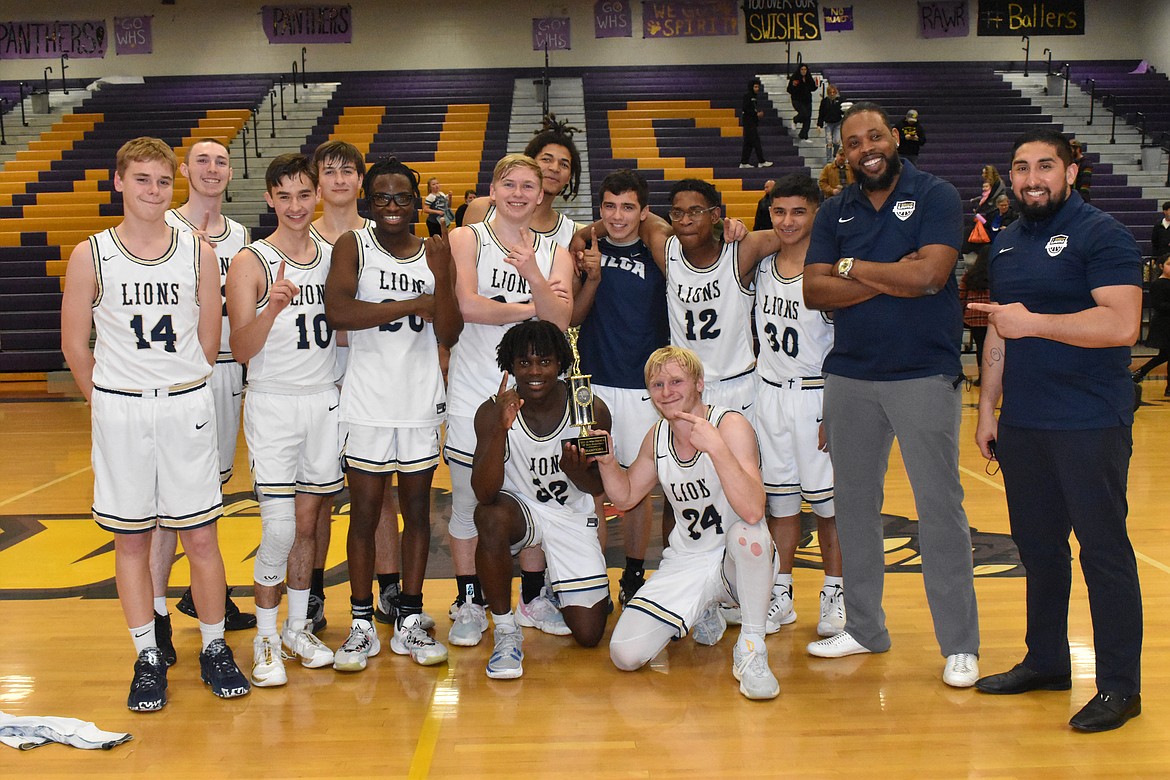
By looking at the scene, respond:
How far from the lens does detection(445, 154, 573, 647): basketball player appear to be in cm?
407

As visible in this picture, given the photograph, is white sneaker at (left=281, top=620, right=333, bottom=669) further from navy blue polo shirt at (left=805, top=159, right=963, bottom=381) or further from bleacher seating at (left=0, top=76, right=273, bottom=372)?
bleacher seating at (left=0, top=76, right=273, bottom=372)

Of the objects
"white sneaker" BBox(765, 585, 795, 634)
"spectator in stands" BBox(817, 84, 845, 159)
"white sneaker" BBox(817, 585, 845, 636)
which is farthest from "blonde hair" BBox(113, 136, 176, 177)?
"spectator in stands" BBox(817, 84, 845, 159)

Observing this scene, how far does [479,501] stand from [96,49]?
21.2 m

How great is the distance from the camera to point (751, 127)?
663 inches

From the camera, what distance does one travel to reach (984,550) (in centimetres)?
539

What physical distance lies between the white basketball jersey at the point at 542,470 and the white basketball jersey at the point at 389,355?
1.14ft

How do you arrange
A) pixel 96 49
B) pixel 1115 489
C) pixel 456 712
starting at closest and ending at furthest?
pixel 1115 489 < pixel 456 712 < pixel 96 49

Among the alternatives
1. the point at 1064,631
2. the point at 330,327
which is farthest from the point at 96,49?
the point at 1064,631

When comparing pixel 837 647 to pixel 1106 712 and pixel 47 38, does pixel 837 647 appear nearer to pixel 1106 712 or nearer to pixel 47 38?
pixel 1106 712

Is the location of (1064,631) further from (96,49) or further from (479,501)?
(96,49)

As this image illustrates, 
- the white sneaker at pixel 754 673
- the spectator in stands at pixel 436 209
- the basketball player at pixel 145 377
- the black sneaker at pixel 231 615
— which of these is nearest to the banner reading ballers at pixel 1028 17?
the spectator in stands at pixel 436 209

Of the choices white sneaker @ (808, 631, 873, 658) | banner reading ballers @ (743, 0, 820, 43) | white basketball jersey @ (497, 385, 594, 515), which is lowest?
white sneaker @ (808, 631, 873, 658)

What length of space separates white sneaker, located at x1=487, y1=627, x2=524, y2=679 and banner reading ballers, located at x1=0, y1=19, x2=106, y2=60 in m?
21.4

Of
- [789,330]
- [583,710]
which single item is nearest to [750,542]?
[583,710]
